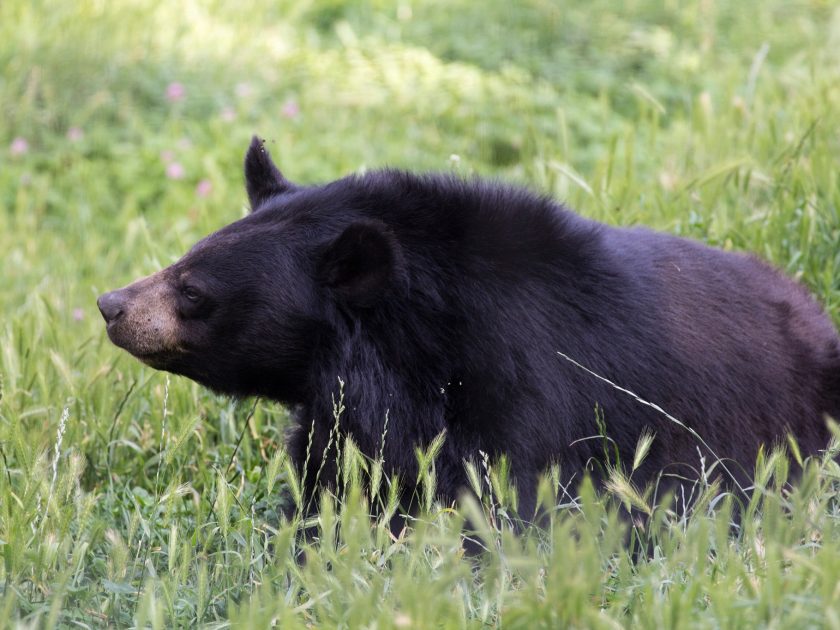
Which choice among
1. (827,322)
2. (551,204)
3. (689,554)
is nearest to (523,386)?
(551,204)

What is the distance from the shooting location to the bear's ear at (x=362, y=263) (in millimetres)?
3127

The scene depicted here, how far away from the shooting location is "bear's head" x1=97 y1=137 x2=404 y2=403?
3283mm

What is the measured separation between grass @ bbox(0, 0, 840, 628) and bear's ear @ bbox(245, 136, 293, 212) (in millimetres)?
735

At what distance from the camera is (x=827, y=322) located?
3.97m

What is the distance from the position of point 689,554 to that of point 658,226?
110 inches

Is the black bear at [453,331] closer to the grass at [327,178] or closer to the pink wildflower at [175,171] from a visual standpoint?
the grass at [327,178]

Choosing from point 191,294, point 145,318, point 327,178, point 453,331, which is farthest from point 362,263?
point 327,178

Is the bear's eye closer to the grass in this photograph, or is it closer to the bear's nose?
the bear's nose

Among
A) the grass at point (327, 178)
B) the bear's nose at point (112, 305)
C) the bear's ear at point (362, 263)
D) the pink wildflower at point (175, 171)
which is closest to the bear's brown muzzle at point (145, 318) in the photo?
the bear's nose at point (112, 305)

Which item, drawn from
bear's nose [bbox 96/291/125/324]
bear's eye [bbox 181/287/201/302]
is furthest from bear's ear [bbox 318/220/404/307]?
bear's nose [bbox 96/291/125/324]

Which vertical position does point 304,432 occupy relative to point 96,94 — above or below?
below

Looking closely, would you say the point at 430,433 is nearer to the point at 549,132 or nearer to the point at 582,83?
the point at 549,132

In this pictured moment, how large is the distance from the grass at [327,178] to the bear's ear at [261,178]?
2.41 feet

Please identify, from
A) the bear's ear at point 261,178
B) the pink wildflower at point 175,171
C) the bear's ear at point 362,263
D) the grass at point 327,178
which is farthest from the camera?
the pink wildflower at point 175,171
